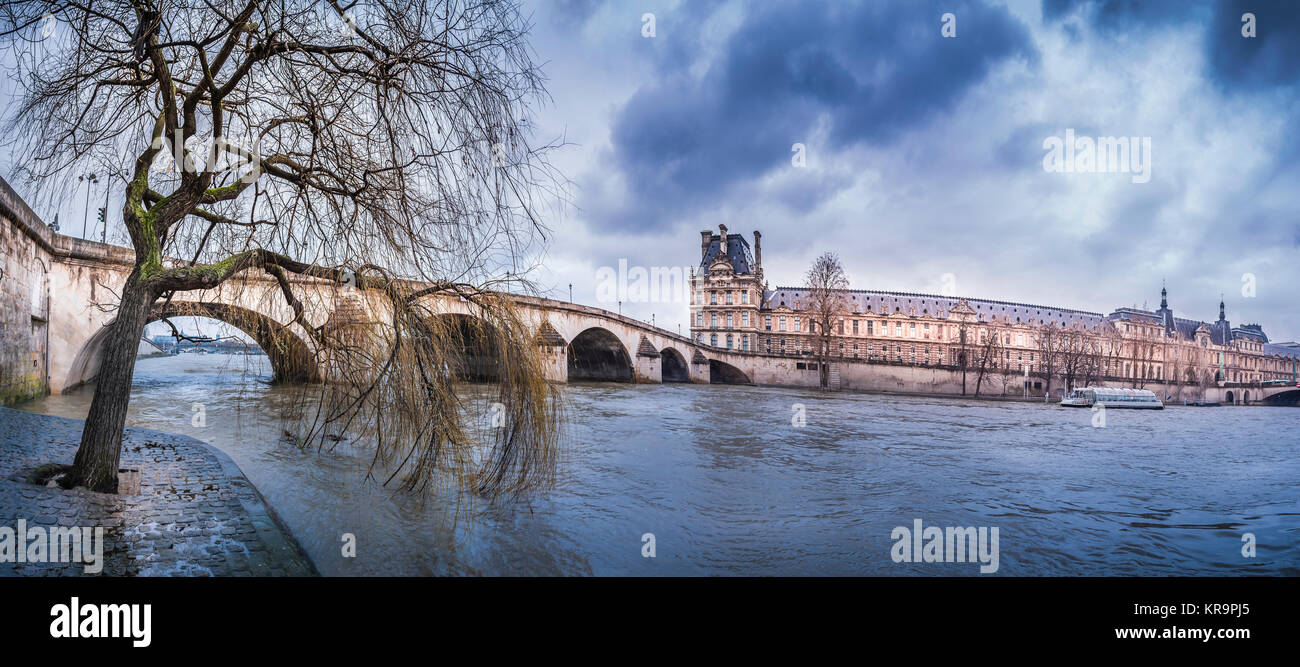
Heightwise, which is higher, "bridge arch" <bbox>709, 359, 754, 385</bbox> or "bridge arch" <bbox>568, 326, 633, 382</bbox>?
"bridge arch" <bbox>568, 326, 633, 382</bbox>

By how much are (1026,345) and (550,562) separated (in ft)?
271

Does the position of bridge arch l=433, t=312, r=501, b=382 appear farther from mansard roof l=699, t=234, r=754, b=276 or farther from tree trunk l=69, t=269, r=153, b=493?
mansard roof l=699, t=234, r=754, b=276

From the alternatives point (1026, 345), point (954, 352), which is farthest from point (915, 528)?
point (1026, 345)

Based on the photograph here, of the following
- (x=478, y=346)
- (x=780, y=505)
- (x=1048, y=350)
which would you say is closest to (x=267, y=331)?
(x=478, y=346)

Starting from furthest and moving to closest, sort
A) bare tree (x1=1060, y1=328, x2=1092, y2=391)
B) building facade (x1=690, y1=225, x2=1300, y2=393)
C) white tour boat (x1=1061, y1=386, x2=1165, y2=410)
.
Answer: building facade (x1=690, y1=225, x2=1300, y2=393)
bare tree (x1=1060, y1=328, x2=1092, y2=391)
white tour boat (x1=1061, y1=386, x2=1165, y2=410)

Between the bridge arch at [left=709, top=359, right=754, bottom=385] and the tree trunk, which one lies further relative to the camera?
the bridge arch at [left=709, top=359, right=754, bottom=385]

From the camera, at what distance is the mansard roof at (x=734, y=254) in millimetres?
63750

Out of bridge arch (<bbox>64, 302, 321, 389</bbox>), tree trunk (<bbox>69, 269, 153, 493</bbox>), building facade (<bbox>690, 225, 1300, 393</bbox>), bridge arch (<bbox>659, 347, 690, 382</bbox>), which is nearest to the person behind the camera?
tree trunk (<bbox>69, 269, 153, 493</bbox>)

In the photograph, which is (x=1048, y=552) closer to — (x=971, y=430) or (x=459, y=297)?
(x=459, y=297)

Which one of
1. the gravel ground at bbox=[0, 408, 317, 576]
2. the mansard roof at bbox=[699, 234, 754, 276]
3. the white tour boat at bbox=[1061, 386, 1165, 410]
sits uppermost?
the mansard roof at bbox=[699, 234, 754, 276]

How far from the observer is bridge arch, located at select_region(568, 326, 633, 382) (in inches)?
1446

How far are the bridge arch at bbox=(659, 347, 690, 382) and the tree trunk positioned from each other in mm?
39682

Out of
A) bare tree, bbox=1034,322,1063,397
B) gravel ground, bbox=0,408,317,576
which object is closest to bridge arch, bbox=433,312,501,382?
gravel ground, bbox=0,408,317,576

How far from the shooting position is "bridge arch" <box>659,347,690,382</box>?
152 ft
